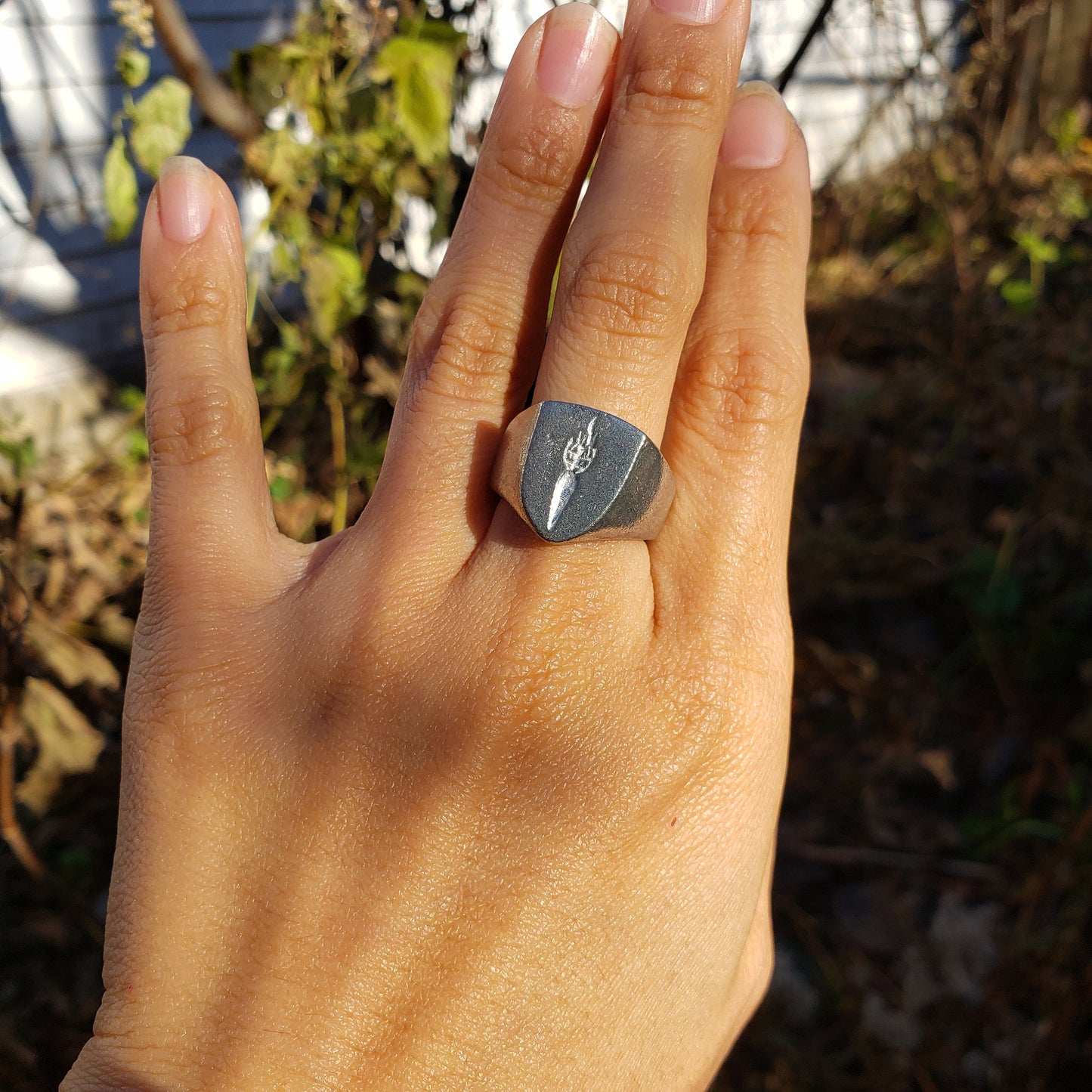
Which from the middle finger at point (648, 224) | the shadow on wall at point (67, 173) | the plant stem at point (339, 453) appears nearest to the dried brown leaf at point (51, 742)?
the plant stem at point (339, 453)

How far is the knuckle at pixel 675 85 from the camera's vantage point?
4.20 feet

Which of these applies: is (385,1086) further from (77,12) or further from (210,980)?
(77,12)

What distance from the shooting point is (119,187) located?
5.78 feet

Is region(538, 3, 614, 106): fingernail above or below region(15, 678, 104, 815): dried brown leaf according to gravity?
above

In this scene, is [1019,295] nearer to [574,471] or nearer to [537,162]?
[537,162]

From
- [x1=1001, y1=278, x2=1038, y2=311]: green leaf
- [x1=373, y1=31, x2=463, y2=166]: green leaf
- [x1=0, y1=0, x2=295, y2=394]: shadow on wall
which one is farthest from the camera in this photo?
[x1=1001, y1=278, x2=1038, y2=311]: green leaf

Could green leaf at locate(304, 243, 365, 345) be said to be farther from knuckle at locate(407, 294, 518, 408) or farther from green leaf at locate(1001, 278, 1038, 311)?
green leaf at locate(1001, 278, 1038, 311)

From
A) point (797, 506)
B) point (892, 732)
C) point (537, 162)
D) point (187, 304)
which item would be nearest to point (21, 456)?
point (187, 304)

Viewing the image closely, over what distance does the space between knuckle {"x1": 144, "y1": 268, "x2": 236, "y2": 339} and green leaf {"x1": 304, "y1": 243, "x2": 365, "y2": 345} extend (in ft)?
2.18

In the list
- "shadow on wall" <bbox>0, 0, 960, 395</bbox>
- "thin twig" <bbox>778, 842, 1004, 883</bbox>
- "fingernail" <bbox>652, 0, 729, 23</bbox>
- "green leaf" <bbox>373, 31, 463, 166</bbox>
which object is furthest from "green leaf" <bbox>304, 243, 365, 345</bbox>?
"thin twig" <bbox>778, 842, 1004, 883</bbox>

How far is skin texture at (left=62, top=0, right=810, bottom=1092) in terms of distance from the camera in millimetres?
1163

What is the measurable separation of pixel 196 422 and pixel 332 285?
78 cm

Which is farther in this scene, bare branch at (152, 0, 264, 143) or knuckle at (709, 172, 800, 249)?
bare branch at (152, 0, 264, 143)

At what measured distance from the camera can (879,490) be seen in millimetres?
3248
